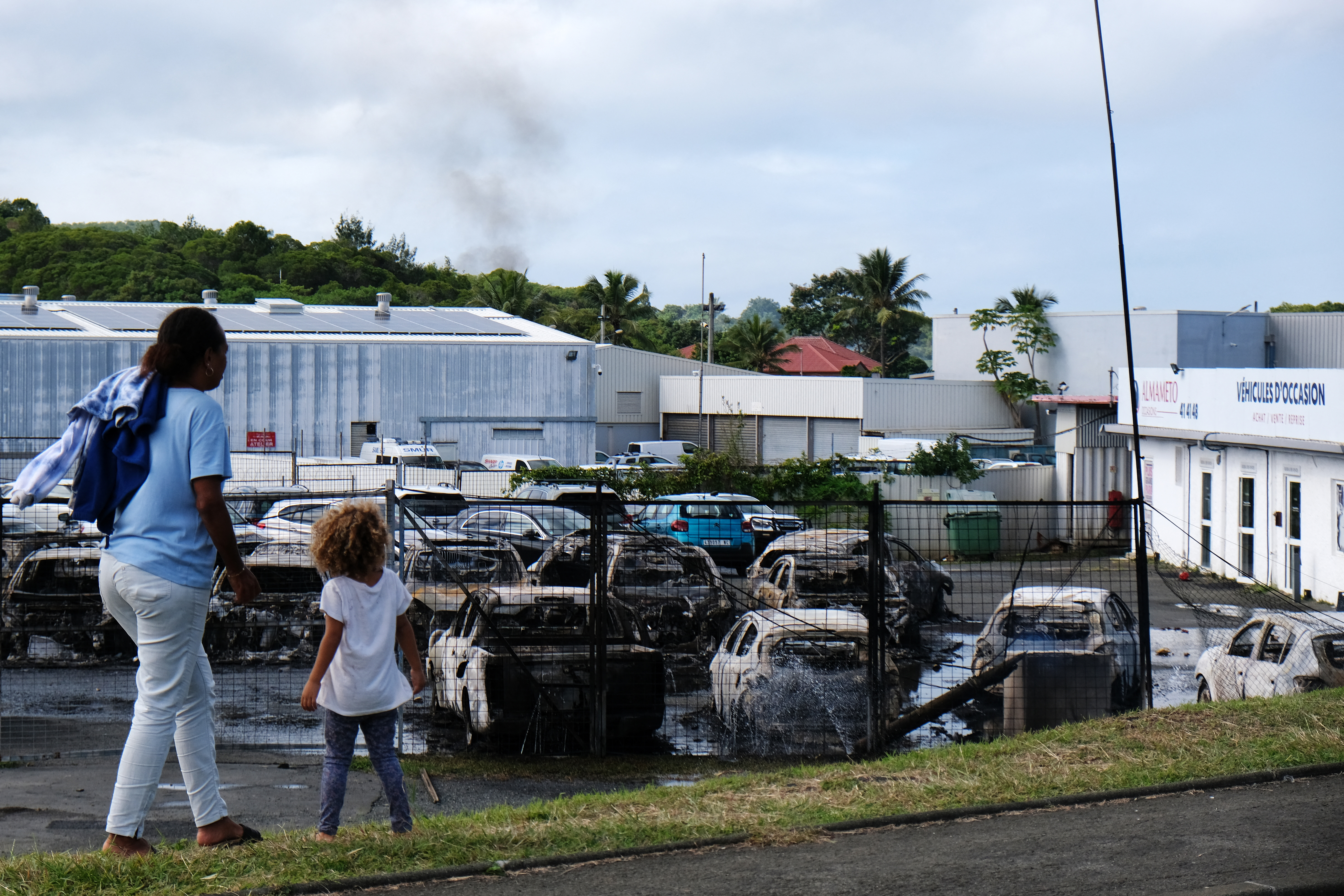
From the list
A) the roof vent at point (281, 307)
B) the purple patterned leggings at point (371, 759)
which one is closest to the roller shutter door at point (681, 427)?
the roof vent at point (281, 307)

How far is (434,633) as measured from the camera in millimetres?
9570

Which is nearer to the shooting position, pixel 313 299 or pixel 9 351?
pixel 9 351

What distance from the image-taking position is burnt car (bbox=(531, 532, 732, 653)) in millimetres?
9492

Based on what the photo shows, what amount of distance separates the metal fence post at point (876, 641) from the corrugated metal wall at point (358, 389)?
29503mm

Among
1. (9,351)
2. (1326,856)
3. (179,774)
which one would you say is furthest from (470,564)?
(9,351)

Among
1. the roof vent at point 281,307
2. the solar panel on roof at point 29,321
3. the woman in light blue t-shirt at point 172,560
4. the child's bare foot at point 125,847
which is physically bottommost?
the child's bare foot at point 125,847

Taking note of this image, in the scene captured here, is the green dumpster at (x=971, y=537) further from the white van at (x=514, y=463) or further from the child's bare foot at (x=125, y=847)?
the white van at (x=514, y=463)

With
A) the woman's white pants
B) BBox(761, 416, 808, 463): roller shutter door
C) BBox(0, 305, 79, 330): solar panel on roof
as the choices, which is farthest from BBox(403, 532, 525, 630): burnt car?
BBox(761, 416, 808, 463): roller shutter door

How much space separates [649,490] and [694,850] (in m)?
22.3

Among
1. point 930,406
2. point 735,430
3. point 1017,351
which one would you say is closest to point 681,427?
point 735,430

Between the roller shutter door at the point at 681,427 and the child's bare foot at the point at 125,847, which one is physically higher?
the roller shutter door at the point at 681,427

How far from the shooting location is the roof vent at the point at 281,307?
4422 cm

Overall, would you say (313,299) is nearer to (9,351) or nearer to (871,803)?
(9,351)

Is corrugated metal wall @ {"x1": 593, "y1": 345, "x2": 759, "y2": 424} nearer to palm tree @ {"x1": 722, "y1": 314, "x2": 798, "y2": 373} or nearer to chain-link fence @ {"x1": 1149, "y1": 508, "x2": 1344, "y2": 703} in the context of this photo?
palm tree @ {"x1": 722, "y1": 314, "x2": 798, "y2": 373}
